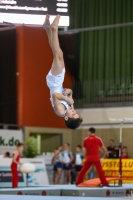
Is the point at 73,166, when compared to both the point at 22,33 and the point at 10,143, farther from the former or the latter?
the point at 22,33

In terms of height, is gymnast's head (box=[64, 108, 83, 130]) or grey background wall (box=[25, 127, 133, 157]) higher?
gymnast's head (box=[64, 108, 83, 130])

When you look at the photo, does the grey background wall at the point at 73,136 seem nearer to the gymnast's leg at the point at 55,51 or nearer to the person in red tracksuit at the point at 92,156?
the person in red tracksuit at the point at 92,156

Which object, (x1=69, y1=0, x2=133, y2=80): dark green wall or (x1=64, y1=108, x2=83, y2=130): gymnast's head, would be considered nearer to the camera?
(x1=64, y1=108, x2=83, y2=130): gymnast's head

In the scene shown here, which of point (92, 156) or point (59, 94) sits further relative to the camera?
point (92, 156)

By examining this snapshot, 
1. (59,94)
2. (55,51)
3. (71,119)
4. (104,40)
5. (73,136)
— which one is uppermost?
(55,51)

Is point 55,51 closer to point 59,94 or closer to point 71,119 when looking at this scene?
point 59,94

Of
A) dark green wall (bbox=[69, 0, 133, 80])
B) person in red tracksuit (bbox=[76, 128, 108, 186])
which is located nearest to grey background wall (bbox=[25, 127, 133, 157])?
dark green wall (bbox=[69, 0, 133, 80])

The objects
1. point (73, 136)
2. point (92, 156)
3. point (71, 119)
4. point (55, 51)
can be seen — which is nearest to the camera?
point (71, 119)

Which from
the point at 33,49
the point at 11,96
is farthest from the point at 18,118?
the point at 33,49

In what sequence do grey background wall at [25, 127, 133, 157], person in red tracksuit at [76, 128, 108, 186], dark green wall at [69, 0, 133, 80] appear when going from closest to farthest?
person in red tracksuit at [76, 128, 108, 186]
grey background wall at [25, 127, 133, 157]
dark green wall at [69, 0, 133, 80]

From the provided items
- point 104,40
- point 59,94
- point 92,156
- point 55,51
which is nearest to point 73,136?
point 104,40

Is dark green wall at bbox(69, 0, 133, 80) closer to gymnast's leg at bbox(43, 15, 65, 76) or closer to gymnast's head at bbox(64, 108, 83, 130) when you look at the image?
gymnast's leg at bbox(43, 15, 65, 76)

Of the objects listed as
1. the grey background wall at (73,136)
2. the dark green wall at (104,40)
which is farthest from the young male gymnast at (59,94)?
the dark green wall at (104,40)

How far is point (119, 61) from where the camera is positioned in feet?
74.2
